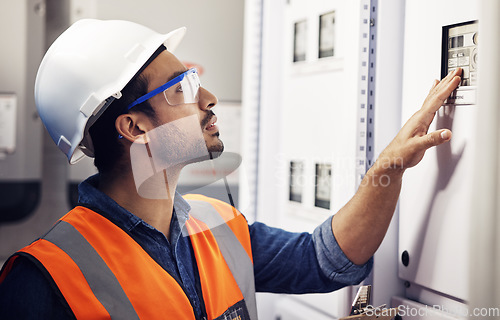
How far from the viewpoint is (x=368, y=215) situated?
1.32m

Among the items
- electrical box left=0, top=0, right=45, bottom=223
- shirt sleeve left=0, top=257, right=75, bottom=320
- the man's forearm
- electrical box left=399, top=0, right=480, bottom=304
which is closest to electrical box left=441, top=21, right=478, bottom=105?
electrical box left=399, top=0, right=480, bottom=304

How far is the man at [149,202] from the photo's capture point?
118cm

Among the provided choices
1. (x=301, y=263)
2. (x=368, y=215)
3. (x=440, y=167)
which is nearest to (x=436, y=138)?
(x=440, y=167)

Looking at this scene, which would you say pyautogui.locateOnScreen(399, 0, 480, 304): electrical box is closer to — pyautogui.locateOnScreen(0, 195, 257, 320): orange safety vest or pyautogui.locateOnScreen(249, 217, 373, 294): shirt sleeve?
pyautogui.locateOnScreen(249, 217, 373, 294): shirt sleeve

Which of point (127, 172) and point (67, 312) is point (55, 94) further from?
point (67, 312)

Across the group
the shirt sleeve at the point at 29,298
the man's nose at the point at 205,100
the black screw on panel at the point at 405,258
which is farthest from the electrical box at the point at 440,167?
the shirt sleeve at the point at 29,298

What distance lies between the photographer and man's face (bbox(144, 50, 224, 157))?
1332 mm

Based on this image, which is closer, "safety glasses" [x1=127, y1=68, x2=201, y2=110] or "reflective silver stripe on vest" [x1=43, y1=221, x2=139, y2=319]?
"reflective silver stripe on vest" [x1=43, y1=221, x2=139, y2=319]

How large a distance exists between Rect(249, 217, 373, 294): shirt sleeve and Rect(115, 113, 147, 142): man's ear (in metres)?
0.47

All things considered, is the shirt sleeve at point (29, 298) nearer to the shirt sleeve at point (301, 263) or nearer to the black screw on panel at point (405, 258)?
the shirt sleeve at point (301, 263)

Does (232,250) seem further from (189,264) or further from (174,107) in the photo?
(174,107)

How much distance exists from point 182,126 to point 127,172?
0.20 meters

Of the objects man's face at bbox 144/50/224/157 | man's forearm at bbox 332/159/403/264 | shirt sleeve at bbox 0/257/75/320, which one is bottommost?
shirt sleeve at bbox 0/257/75/320

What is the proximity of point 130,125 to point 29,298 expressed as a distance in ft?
1.63
